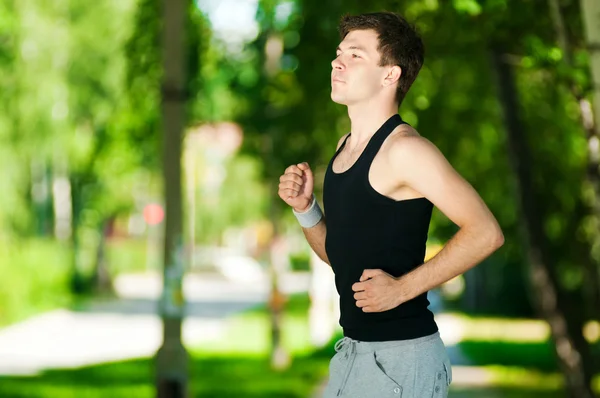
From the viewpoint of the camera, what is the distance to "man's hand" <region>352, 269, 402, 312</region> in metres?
2.95

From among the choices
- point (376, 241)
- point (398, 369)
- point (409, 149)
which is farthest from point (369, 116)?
point (398, 369)

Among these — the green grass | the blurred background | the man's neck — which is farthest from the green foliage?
the man's neck

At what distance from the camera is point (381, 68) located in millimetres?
3125

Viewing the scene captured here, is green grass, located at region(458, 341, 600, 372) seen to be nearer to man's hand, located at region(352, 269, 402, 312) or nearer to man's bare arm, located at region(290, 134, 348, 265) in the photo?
man's bare arm, located at region(290, 134, 348, 265)

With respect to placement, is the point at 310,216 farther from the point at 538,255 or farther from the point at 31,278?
the point at 31,278

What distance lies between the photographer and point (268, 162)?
16.8m

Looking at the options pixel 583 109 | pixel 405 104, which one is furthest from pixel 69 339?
pixel 583 109

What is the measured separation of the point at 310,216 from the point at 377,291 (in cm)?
50

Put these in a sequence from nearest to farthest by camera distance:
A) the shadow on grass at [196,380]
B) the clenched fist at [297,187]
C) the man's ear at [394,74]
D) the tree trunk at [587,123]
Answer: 1. the man's ear at [394,74]
2. the clenched fist at [297,187]
3. the tree trunk at [587,123]
4. the shadow on grass at [196,380]

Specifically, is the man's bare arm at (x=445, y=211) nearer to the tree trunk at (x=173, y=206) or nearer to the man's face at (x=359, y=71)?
the man's face at (x=359, y=71)

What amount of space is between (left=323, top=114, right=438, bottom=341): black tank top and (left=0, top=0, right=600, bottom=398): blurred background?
2.52 ft

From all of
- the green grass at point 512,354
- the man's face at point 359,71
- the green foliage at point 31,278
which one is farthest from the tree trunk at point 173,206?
the green foliage at point 31,278

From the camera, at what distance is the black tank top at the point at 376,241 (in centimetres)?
300

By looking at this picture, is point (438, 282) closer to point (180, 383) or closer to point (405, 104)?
point (180, 383)
